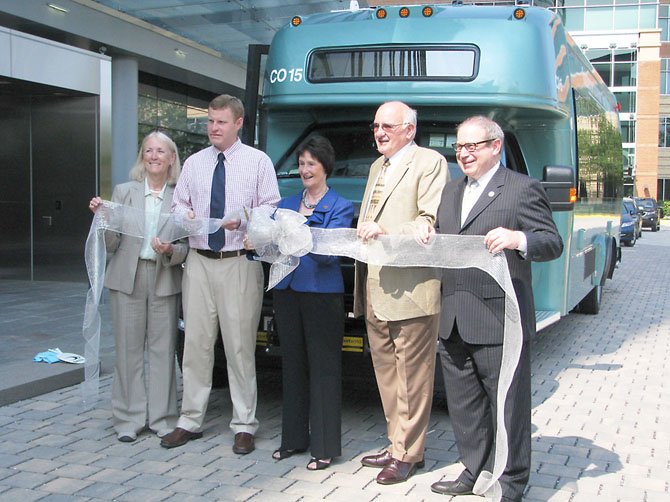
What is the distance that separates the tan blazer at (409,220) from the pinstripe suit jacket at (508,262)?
287mm

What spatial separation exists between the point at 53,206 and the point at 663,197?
58141 millimetres

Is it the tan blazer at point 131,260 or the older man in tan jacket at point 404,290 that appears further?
the tan blazer at point 131,260

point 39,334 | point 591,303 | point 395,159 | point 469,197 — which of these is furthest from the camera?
point 591,303

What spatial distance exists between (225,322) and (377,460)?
1.25 meters

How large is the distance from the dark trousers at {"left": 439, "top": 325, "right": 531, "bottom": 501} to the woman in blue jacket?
0.78 meters

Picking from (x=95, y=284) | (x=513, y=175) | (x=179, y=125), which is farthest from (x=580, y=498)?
(x=179, y=125)

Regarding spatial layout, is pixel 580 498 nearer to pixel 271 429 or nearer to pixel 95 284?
pixel 271 429

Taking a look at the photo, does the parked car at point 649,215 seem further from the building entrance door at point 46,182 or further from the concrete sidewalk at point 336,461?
the concrete sidewalk at point 336,461

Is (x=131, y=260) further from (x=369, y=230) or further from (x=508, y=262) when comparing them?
(x=508, y=262)

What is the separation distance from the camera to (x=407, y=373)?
14.9 ft

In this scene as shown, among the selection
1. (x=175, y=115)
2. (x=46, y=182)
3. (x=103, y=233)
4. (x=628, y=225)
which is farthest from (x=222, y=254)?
(x=628, y=225)

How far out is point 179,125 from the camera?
54.4 ft

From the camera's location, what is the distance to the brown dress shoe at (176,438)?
200 inches

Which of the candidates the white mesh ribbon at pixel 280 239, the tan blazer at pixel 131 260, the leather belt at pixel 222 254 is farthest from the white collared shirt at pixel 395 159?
the tan blazer at pixel 131 260
